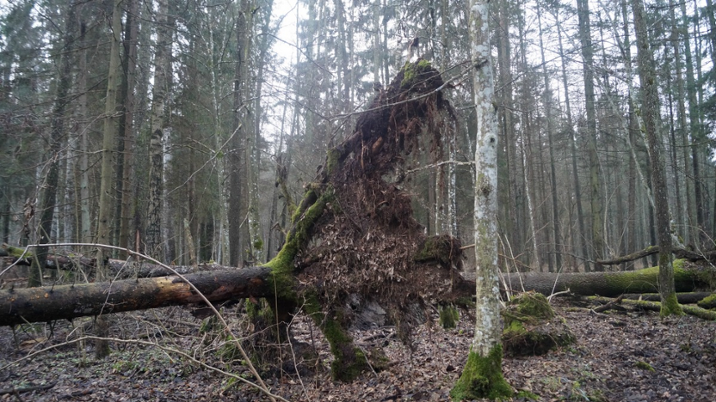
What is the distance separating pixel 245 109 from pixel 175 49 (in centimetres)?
392

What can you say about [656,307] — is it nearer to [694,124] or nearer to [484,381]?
[484,381]

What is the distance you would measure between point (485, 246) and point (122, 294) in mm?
4360

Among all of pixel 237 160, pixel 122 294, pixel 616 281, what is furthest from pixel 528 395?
pixel 237 160

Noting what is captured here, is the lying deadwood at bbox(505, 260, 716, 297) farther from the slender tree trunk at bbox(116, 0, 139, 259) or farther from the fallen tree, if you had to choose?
the slender tree trunk at bbox(116, 0, 139, 259)

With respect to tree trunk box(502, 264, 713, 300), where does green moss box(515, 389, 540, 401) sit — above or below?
below

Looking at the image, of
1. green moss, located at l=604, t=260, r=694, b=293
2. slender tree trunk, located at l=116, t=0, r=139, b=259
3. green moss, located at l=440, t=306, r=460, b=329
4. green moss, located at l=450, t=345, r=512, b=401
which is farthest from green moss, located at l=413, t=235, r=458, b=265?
green moss, located at l=604, t=260, r=694, b=293

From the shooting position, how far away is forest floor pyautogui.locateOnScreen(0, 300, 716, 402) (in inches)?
201

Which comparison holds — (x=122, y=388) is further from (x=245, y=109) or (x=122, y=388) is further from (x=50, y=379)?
(x=245, y=109)

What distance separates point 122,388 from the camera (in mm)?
5613

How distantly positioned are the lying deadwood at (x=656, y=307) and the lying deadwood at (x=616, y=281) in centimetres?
21

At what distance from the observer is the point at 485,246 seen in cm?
464

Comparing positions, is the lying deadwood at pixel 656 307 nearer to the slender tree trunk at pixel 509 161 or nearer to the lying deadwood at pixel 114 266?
the slender tree trunk at pixel 509 161

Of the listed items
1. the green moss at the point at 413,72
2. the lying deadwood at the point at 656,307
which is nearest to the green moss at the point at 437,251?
the green moss at the point at 413,72

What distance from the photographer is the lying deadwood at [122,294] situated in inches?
172
